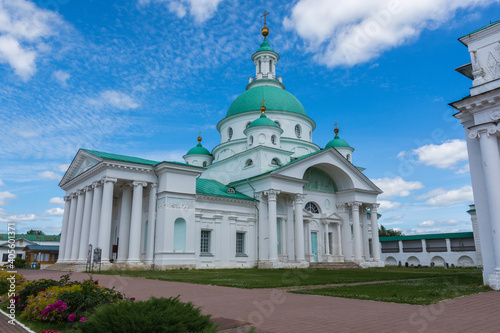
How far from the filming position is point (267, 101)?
42094 mm

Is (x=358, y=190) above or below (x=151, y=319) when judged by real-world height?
above

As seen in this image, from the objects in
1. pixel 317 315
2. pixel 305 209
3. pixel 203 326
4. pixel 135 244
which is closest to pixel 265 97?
pixel 305 209

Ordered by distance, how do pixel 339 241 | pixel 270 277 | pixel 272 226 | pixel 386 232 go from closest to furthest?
pixel 270 277, pixel 272 226, pixel 339 241, pixel 386 232

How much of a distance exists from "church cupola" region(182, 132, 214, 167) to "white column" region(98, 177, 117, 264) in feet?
62.1

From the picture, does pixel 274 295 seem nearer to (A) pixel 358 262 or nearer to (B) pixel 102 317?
(B) pixel 102 317

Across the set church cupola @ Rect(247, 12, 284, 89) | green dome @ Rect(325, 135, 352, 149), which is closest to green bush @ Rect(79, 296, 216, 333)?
green dome @ Rect(325, 135, 352, 149)

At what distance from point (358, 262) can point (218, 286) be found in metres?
26.0

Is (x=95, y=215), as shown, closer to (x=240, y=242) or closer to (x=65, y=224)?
(x=65, y=224)

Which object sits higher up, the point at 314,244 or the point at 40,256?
the point at 314,244

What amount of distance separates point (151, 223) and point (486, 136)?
22294 millimetres

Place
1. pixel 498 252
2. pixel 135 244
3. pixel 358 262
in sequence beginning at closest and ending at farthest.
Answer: pixel 498 252, pixel 135 244, pixel 358 262

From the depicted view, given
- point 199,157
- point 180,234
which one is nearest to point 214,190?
point 180,234

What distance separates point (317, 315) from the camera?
7.62 m

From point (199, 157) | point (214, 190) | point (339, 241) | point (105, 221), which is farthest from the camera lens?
point (199, 157)
